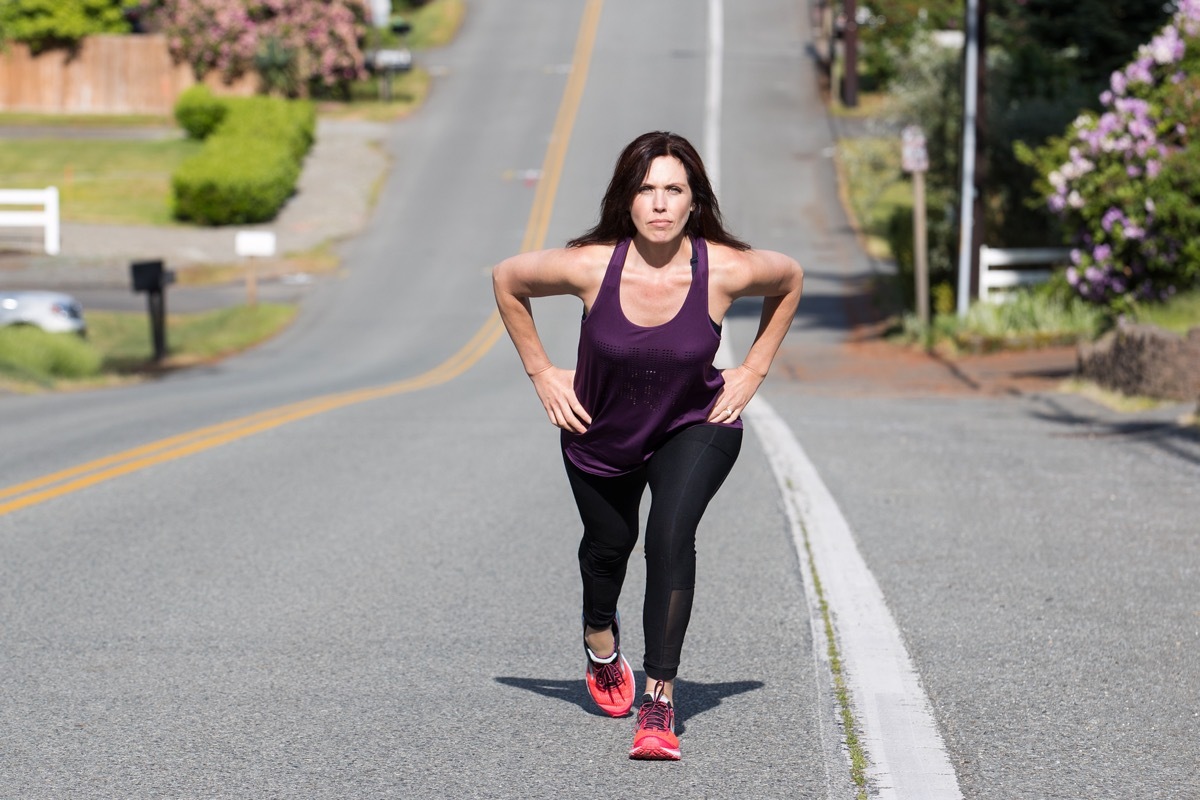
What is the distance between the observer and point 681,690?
5.80 meters

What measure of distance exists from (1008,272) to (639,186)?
23.8 m

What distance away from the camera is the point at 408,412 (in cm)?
1638

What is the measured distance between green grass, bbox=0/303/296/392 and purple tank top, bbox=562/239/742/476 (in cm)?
1630

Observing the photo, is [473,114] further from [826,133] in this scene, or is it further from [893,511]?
[893,511]

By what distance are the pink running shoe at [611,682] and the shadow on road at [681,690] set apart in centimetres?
9

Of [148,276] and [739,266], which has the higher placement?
[739,266]

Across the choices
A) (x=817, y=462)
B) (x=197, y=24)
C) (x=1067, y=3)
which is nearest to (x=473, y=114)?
(x=197, y=24)

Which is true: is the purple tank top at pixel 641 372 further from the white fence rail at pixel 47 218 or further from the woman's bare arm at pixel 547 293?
the white fence rail at pixel 47 218

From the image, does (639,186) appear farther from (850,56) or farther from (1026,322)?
(850,56)

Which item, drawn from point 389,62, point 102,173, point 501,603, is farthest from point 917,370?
point 389,62

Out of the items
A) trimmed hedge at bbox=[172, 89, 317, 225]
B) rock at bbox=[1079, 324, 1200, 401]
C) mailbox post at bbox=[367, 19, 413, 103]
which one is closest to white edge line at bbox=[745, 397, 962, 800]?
rock at bbox=[1079, 324, 1200, 401]

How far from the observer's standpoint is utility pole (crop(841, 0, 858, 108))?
164ft

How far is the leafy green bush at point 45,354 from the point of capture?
21781mm

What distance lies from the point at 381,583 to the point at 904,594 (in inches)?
93.8
